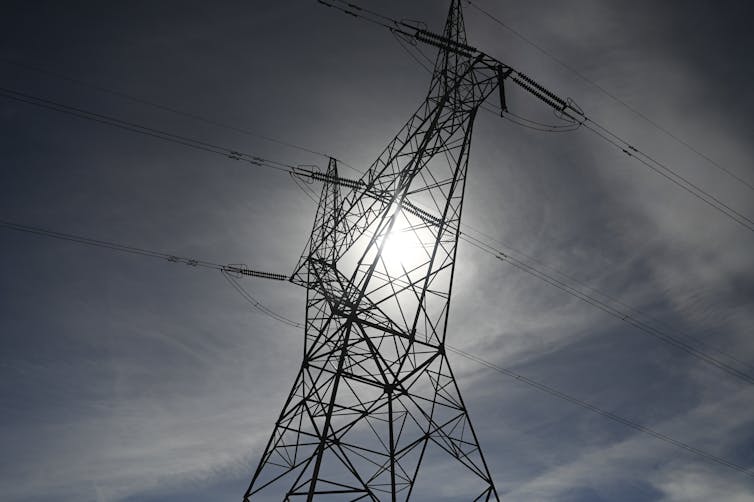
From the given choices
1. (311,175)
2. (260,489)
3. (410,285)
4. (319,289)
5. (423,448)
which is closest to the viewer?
(260,489)

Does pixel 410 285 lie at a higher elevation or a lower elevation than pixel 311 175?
lower

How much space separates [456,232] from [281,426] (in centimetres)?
976

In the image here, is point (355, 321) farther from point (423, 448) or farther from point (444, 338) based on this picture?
point (423, 448)

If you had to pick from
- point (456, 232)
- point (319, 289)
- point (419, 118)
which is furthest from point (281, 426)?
point (419, 118)

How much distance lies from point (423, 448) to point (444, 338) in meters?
3.96

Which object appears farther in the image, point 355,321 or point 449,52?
point 449,52

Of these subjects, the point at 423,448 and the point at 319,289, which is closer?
the point at 423,448

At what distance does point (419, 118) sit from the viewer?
19344mm

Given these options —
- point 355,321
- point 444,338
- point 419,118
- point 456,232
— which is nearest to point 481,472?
point 444,338

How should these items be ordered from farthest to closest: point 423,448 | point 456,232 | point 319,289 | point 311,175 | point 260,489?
point 311,175
point 319,289
point 456,232
point 423,448
point 260,489

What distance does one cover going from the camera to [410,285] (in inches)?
689

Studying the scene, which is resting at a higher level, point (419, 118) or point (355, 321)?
point (419, 118)

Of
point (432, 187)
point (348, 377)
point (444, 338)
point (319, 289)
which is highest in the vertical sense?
point (432, 187)

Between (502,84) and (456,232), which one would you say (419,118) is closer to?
(502,84)
